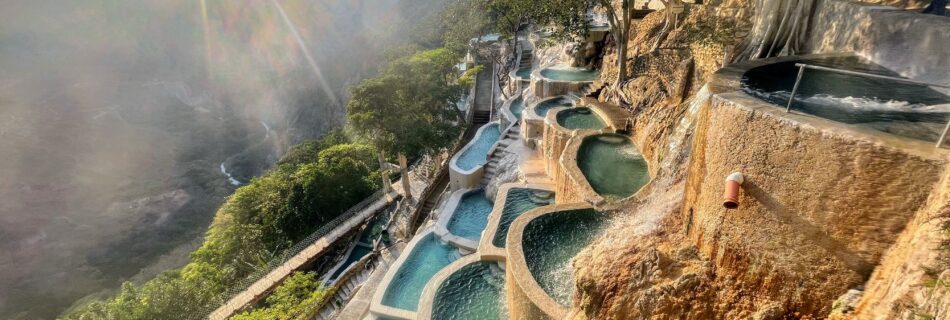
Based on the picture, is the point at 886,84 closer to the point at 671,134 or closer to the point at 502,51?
the point at 671,134

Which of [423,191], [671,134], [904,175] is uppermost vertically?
[904,175]

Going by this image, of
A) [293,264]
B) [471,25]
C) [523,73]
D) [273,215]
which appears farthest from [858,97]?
[471,25]

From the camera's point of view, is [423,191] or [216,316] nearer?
[216,316]

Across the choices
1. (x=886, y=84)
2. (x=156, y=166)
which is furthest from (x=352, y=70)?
(x=886, y=84)

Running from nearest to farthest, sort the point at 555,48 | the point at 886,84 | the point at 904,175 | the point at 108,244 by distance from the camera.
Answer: the point at 904,175
the point at 886,84
the point at 555,48
the point at 108,244

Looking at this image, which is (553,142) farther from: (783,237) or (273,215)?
(273,215)

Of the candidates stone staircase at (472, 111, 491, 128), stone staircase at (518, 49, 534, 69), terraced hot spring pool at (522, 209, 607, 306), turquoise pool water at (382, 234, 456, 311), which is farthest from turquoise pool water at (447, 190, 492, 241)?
stone staircase at (518, 49, 534, 69)
